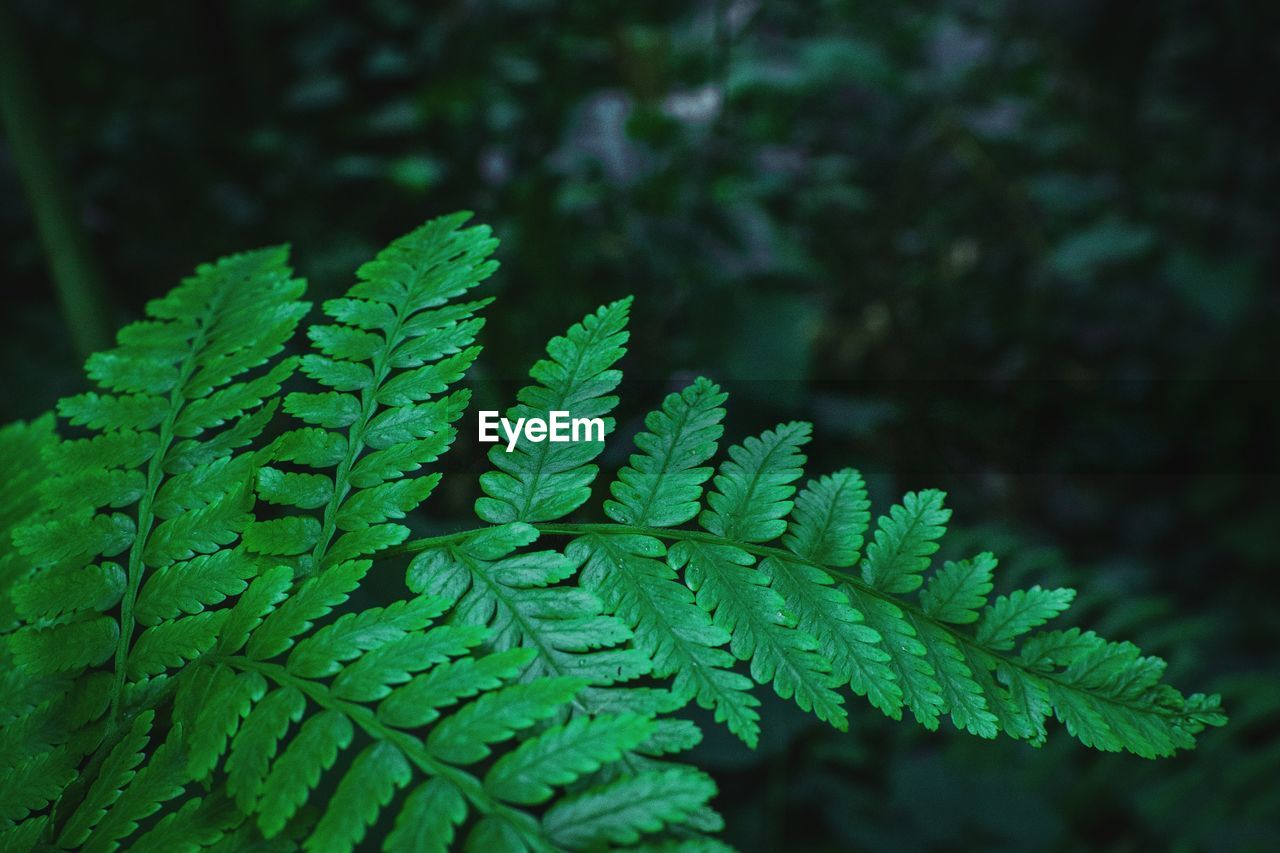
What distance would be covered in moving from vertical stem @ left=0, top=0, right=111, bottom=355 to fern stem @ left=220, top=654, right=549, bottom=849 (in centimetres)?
74

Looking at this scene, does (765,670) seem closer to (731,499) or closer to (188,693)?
(731,499)

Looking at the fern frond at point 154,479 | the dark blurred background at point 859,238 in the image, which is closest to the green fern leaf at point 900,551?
the fern frond at point 154,479

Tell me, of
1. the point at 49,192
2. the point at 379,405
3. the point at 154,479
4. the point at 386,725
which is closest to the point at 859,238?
the point at 49,192

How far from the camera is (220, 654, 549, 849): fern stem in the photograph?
44 centimetres

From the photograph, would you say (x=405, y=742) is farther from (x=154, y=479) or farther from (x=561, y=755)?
(x=154, y=479)

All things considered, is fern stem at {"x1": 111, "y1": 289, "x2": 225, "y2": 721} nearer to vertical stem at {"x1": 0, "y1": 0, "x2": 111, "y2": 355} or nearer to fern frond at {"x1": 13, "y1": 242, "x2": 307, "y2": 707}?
fern frond at {"x1": 13, "y1": 242, "x2": 307, "y2": 707}

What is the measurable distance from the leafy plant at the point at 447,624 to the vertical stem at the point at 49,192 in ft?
1.55

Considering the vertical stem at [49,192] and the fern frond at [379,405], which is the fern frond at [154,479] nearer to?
the fern frond at [379,405]

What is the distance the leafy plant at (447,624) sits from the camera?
467 mm

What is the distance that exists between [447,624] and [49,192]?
0.90 meters

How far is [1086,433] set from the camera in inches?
124

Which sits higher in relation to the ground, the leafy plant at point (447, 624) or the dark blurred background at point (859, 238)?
the dark blurred background at point (859, 238)

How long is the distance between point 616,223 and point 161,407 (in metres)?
1.79

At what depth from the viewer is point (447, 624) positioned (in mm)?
547
